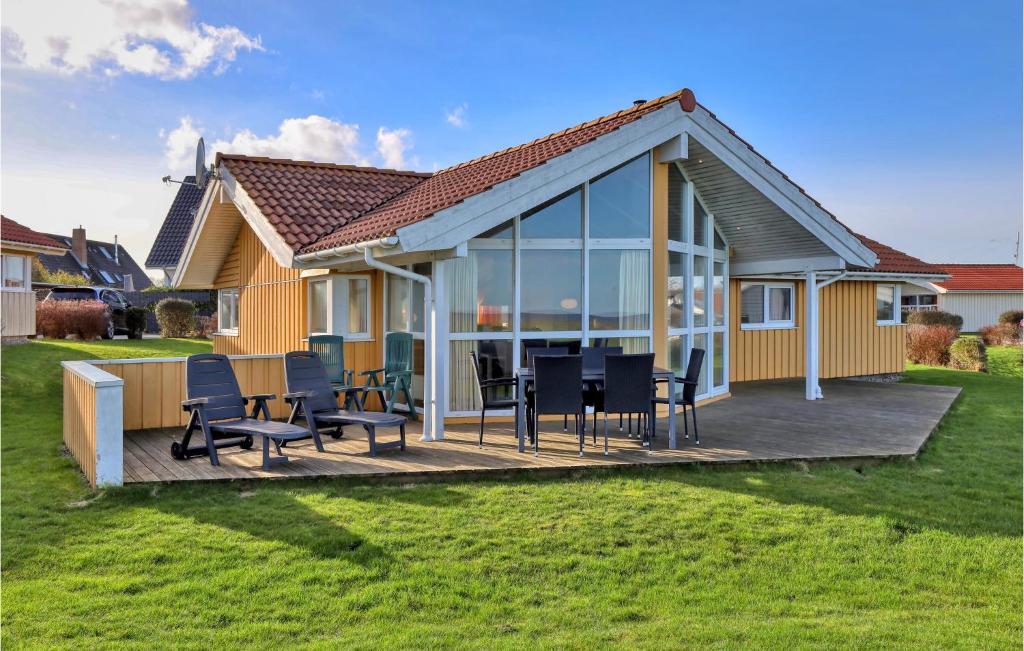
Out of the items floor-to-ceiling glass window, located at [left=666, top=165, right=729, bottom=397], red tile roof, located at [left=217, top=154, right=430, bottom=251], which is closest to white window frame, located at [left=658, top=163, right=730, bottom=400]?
floor-to-ceiling glass window, located at [left=666, top=165, right=729, bottom=397]

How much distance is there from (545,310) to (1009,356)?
23018 mm

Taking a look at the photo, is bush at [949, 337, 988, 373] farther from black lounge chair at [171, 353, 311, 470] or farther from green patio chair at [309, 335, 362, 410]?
black lounge chair at [171, 353, 311, 470]

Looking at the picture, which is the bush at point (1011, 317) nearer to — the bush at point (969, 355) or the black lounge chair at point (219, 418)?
the bush at point (969, 355)

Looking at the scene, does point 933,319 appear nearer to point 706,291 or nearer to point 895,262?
point 895,262

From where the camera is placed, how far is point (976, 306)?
41.2m

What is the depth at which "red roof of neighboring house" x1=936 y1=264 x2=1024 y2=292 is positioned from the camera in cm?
4028

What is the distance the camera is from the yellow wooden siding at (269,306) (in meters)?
10.7

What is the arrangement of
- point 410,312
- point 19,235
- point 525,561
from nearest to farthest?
point 525,561 < point 410,312 < point 19,235

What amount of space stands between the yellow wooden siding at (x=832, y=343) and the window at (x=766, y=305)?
0.56 ft

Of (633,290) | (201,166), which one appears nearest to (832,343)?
(633,290)

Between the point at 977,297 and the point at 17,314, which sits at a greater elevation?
the point at 977,297

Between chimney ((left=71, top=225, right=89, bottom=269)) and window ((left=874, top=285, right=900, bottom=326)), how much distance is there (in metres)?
48.3

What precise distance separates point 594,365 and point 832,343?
10.3m

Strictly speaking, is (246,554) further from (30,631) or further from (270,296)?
(270,296)
